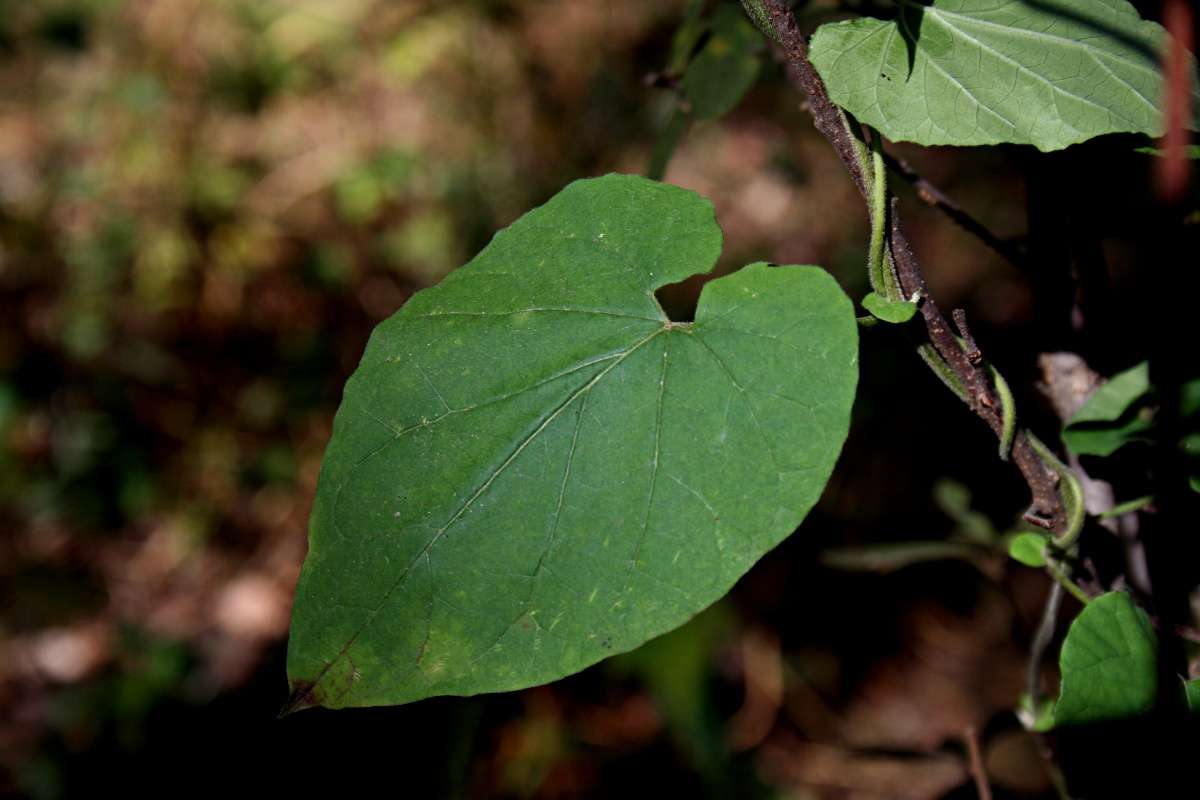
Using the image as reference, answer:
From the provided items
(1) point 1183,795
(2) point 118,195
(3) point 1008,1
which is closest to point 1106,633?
(1) point 1183,795

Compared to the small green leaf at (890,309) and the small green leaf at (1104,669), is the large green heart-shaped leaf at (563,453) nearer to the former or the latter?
the small green leaf at (890,309)

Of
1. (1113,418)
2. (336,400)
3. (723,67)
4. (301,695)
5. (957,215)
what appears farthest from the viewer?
(336,400)

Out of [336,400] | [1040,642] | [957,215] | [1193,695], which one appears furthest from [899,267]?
[336,400]

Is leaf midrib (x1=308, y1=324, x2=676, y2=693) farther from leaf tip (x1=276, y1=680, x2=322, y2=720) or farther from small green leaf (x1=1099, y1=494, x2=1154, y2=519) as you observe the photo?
small green leaf (x1=1099, y1=494, x2=1154, y2=519)

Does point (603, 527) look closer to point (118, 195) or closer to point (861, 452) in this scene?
point (861, 452)

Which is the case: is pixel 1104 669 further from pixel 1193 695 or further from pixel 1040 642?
pixel 1040 642

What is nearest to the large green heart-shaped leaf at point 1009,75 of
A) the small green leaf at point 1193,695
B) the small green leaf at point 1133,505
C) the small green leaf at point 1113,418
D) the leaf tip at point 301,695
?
the small green leaf at point 1113,418

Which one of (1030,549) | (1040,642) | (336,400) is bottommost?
(336,400)

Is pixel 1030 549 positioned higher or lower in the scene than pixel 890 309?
lower
